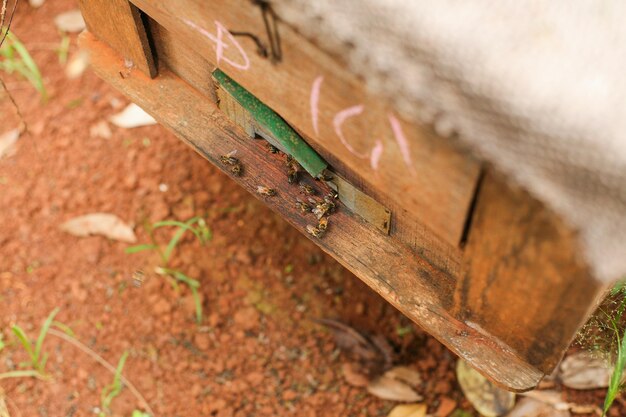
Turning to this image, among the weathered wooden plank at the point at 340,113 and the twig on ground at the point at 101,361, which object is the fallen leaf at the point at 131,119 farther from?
the weathered wooden plank at the point at 340,113

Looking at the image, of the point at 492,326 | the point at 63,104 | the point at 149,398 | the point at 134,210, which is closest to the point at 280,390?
the point at 149,398

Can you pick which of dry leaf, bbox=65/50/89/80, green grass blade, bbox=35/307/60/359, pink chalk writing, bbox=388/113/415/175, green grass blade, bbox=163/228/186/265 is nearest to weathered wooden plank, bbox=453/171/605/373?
pink chalk writing, bbox=388/113/415/175

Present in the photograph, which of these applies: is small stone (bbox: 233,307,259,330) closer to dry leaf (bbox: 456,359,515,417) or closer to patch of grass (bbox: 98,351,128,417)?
patch of grass (bbox: 98,351,128,417)

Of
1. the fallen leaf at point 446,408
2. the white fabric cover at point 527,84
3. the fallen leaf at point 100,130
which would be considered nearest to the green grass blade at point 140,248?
the fallen leaf at point 100,130

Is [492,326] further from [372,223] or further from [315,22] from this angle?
[315,22]

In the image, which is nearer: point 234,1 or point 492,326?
point 234,1

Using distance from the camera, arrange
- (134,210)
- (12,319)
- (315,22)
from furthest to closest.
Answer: (134,210), (12,319), (315,22)

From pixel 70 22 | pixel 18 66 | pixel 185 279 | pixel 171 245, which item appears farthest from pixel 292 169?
pixel 70 22
